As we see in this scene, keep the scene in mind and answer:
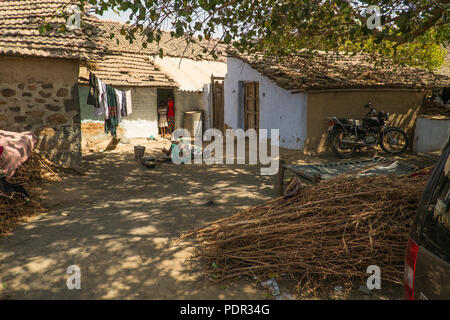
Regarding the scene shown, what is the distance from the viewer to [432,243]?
1.85 metres

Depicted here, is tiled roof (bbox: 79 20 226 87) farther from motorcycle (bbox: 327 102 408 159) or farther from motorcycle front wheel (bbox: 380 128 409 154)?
motorcycle front wheel (bbox: 380 128 409 154)

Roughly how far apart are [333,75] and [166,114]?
6997 mm

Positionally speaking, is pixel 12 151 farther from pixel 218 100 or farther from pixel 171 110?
pixel 218 100

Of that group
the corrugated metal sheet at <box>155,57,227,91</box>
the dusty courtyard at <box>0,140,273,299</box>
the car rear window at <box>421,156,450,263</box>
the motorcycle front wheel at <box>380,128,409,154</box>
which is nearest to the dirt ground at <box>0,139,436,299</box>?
the dusty courtyard at <box>0,140,273,299</box>

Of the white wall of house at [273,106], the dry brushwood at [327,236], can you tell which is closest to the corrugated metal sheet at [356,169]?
the dry brushwood at [327,236]

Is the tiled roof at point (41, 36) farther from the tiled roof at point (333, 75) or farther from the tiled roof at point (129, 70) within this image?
the tiled roof at point (333, 75)

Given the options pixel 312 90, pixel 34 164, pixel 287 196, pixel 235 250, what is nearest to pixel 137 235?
pixel 235 250

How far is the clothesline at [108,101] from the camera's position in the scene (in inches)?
323

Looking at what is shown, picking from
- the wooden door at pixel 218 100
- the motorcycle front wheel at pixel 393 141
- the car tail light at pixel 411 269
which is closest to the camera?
the car tail light at pixel 411 269

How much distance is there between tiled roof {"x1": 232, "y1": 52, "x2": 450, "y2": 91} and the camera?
9844 mm

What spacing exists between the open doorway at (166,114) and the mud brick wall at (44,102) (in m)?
6.57

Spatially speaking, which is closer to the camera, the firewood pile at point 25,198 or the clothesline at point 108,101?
the firewood pile at point 25,198

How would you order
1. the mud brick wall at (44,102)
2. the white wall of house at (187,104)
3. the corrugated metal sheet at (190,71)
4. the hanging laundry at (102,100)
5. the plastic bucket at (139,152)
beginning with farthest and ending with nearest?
the white wall of house at (187,104)
the corrugated metal sheet at (190,71)
the plastic bucket at (139,152)
the hanging laundry at (102,100)
the mud brick wall at (44,102)

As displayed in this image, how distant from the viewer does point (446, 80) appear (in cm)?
1146
